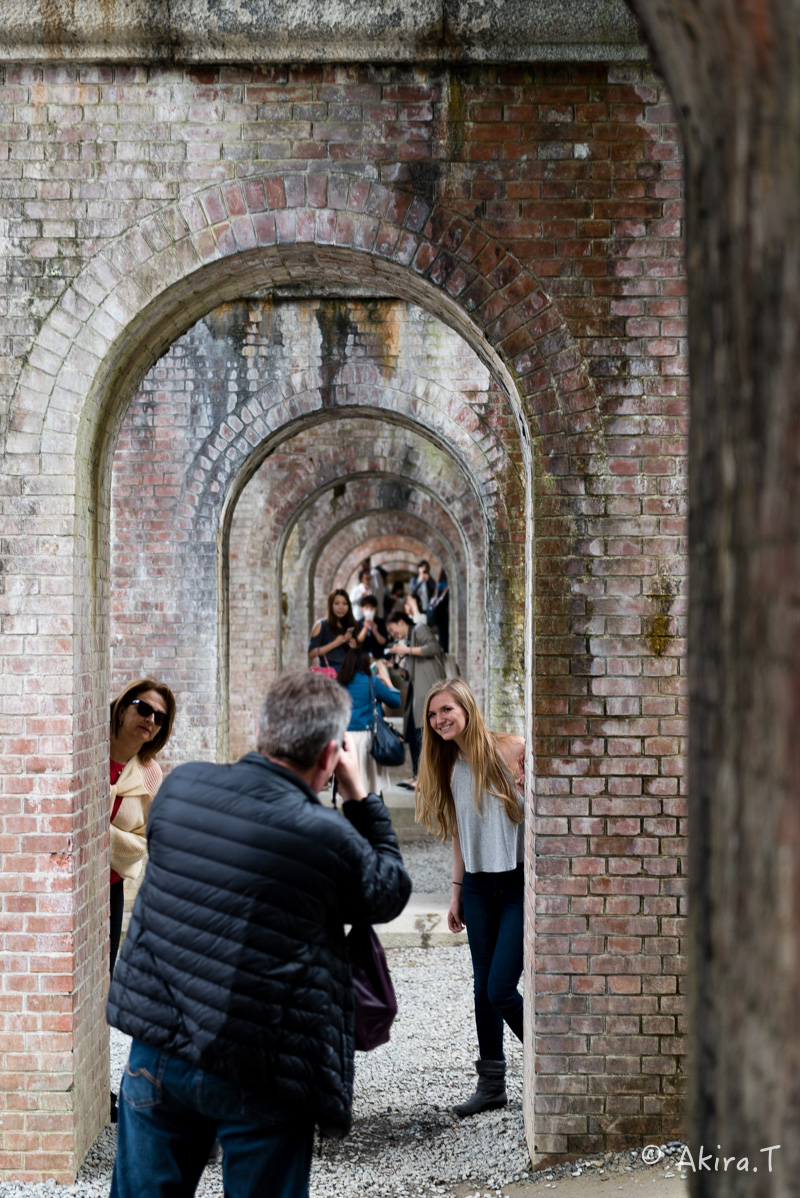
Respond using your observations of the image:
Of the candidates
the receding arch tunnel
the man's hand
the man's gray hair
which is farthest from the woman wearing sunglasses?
the receding arch tunnel

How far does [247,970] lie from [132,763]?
2.77m

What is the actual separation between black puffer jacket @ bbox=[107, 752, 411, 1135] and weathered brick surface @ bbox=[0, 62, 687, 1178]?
1880 millimetres

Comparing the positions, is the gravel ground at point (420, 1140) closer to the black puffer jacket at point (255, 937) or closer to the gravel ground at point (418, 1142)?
the gravel ground at point (418, 1142)

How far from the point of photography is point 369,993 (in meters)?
→ 2.64

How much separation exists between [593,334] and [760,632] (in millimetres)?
3094

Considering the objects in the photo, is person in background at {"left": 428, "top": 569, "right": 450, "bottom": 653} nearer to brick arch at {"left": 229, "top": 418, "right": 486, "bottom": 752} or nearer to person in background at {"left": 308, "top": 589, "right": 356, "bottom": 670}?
brick arch at {"left": 229, "top": 418, "right": 486, "bottom": 752}

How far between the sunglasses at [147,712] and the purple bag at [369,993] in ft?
7.59

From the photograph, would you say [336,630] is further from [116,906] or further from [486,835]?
[486,835]

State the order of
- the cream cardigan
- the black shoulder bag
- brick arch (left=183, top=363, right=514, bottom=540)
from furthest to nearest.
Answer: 1. brick arch (left=183, top=363, right=514, bottom=540)
2. the black shoulder bag
3. the cream cardigan

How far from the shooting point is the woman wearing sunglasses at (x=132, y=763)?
15.5 feet

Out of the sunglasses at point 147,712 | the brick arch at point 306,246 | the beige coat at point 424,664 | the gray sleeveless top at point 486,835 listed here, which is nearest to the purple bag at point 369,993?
the gray sleeveless top at point 486,835

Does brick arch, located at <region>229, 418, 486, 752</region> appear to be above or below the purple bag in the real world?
above

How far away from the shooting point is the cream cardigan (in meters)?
4.76

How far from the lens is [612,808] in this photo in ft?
13.6
